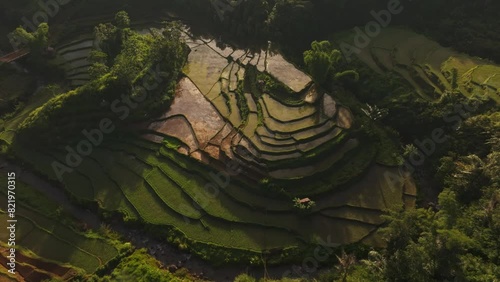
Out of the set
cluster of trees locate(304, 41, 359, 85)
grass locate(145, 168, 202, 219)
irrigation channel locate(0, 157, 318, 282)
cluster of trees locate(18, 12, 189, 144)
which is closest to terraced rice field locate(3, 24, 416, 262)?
grass locate(145, 168, 202, 219)

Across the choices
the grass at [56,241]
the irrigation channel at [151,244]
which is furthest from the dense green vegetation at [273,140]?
the irrigation channel at [151,244]

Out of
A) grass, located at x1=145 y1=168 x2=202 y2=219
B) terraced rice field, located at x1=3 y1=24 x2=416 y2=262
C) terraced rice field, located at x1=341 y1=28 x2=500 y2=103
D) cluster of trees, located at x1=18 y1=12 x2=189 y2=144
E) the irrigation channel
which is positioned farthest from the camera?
terraced rice field, located at x1=341 y1=28 x2=500 y2=103

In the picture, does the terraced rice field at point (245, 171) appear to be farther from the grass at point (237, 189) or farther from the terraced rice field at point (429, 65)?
the terraced rice field at point (429, 65)

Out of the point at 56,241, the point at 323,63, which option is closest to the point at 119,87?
the point at 56,241

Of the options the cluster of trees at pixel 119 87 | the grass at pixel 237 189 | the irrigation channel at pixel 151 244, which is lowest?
the irrigation channel at pixel 151 244

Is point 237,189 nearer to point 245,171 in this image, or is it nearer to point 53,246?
point 245,171

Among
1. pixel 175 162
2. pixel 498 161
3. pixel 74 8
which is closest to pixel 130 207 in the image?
pixel 175 162

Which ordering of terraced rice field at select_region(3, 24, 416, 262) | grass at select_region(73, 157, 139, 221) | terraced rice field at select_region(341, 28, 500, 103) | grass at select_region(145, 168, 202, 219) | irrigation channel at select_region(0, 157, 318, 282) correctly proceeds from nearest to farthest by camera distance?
irrigation channel at select_region(0, 157, 318, 282) < terraced rice field at select_region(3, 24, 416, 262) < grass at select_region(145, 168, 202, 219) < grass at select_region(73, 157, 139, 221) < terraced rice field at select_region(341, 28, 500, 103)

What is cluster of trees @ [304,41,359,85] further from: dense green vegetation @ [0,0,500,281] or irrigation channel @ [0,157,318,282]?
irrigation channel @ [0,157,318,282]
